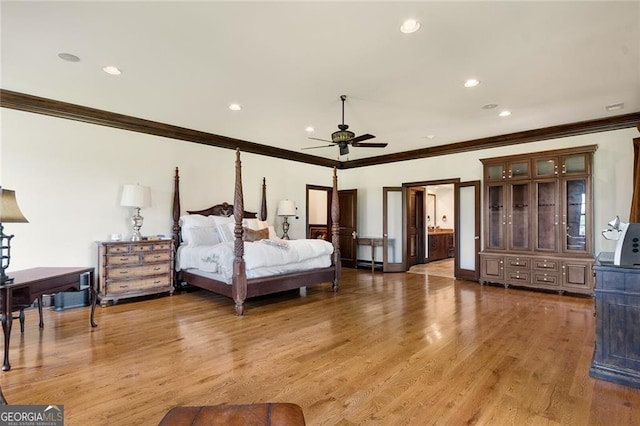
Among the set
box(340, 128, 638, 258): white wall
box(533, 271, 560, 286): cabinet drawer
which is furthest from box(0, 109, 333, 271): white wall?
box(533, 271, 560, 286): cabinet drawer

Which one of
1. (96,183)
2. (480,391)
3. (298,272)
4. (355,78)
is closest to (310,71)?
(355,78)

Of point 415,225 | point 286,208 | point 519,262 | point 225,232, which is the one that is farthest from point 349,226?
point 519,262

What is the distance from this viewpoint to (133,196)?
488 centimetres

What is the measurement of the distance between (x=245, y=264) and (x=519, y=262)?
4.68m

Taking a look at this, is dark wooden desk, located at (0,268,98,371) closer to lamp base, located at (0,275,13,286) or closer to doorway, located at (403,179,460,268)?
lamp base, located at (0,275,13,286)

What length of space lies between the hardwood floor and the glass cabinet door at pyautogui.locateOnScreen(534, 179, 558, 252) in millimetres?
1398

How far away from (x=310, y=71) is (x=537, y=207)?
464 cm

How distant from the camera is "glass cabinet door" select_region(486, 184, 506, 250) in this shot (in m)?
6.01

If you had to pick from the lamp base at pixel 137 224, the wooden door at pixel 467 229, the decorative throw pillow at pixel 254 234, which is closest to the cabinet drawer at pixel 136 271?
the lamp base at pixel 137 224

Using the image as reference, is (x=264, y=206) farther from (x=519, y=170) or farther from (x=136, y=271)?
(x=519, y=170)

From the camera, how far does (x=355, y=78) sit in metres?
3.71

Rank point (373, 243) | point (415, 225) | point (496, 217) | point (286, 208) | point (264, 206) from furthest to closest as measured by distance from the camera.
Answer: point (415, 225)
point (373, 243)
point (286, 208)
point (264, 206)
point (496, 217)

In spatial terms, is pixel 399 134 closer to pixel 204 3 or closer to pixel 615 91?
pixel 615 91

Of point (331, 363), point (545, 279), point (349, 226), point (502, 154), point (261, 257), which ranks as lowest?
point (331, 363)
